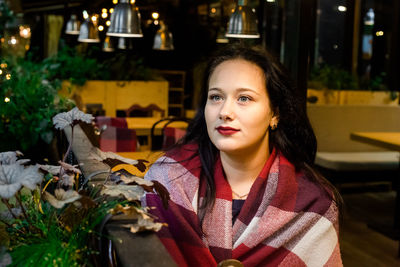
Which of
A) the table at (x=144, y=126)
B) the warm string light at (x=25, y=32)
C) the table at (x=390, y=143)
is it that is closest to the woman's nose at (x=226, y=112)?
the table at (x=390, y=143)

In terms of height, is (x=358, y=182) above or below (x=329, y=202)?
below

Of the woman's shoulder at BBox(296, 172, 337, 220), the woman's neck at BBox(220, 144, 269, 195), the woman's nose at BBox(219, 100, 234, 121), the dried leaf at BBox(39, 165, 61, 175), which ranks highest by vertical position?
the woman's nose at BBox(219, 100, 234, 121)

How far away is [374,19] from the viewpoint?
26.7 ft

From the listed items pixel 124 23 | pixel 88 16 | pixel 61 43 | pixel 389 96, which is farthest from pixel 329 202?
pixel 61 43

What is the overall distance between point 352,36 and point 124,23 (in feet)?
15.5

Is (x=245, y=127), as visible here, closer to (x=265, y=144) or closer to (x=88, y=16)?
(x=265, y=144)

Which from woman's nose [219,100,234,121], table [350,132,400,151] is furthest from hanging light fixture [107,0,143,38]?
table [350,132,400,151]

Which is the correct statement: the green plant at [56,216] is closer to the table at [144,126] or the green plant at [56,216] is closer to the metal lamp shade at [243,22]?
the metal lamp shade at [243,22]

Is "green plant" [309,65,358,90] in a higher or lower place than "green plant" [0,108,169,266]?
higher

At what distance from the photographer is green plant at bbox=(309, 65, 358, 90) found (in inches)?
293

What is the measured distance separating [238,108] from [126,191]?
791 millimetres

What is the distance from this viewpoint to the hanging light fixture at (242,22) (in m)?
4.36

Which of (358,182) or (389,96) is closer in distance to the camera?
(358,182)

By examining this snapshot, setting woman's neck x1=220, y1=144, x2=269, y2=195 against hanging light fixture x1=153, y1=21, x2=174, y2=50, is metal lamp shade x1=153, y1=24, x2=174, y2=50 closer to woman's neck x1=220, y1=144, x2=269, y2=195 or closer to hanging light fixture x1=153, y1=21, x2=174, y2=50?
hanging light fixture x1=153, y1=21, x2=174, y2=50
